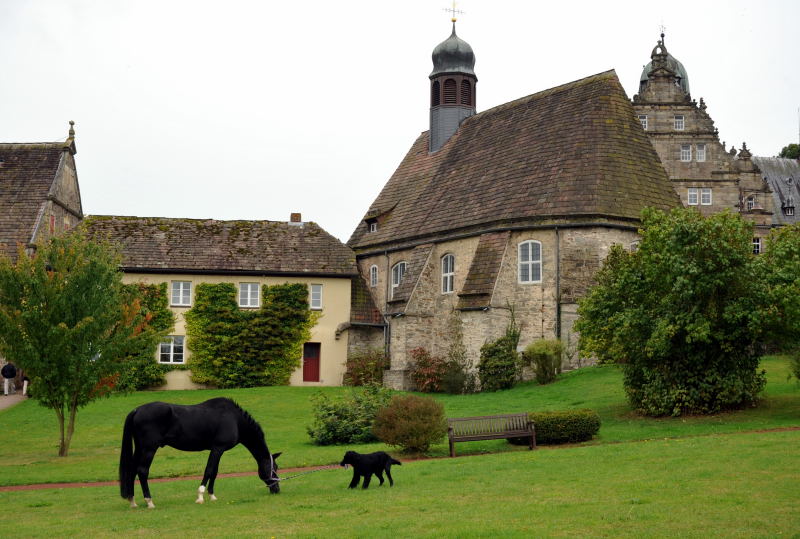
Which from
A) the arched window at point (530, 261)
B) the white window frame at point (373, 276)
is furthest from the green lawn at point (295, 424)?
the white window frame at point (373, 276)

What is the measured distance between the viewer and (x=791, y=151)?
3196 inches

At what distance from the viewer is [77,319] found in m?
23.9

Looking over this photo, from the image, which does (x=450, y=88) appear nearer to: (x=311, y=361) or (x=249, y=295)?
(x=249, y=295)

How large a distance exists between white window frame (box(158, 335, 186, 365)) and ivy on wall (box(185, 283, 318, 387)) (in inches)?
16.5

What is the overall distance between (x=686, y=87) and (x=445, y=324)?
143 ft

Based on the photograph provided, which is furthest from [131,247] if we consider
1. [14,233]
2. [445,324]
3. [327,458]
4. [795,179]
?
[795,179]

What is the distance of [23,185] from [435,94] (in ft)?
69.7

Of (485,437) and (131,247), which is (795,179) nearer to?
(131,247)

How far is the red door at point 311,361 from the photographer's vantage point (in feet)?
138

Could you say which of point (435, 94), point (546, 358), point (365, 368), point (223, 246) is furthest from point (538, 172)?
point (223, 246)

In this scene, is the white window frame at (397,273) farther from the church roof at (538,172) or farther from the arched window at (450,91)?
the arched window at (450,91)

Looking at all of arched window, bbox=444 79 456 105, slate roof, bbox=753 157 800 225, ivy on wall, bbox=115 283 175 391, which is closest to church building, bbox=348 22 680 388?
arched window, bbox=444 79 456 105

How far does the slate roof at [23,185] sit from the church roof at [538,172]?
15335mm

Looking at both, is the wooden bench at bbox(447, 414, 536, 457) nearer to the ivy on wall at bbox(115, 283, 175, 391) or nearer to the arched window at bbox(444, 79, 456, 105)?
the ivy on wall at bbox(115, 283, 175, 391)
